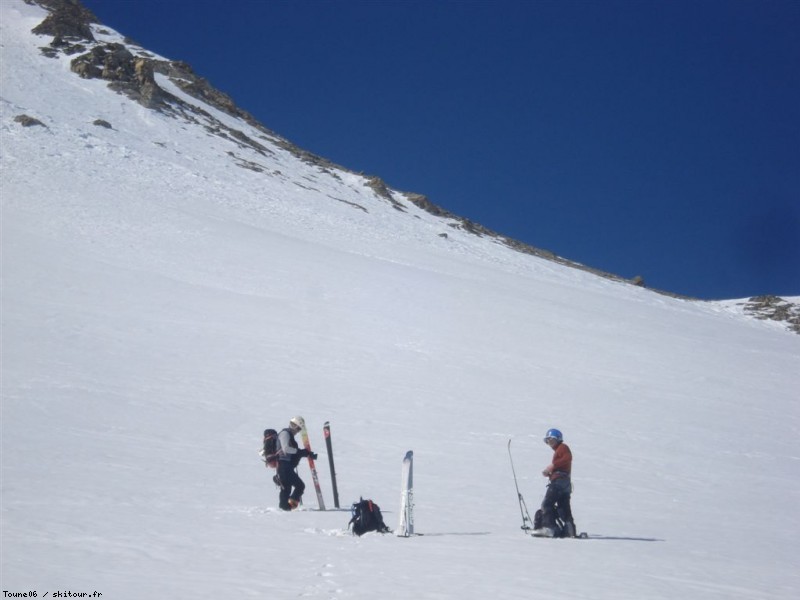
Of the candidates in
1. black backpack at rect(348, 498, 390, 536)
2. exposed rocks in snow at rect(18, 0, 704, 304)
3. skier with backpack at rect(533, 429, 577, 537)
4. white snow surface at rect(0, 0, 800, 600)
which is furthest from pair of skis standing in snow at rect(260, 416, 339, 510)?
exposed rocks in snow at rect(18, 0, 704, 304)

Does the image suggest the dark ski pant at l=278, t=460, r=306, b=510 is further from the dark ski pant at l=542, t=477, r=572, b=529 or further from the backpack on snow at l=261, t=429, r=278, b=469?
the dark ski pant at l=542, t=477, r=572, b=529

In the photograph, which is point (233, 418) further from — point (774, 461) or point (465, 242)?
point (465, 242)

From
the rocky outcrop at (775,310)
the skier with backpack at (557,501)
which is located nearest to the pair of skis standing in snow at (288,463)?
the skier with backpack at (557,501)

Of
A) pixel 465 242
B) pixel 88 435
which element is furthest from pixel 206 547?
pixel 465 242

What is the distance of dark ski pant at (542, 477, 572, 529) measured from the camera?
951cm

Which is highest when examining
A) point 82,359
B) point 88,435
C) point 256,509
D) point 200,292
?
point 200,292

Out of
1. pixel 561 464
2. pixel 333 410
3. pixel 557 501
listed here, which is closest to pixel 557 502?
pixel 557 501

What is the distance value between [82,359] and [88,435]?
5.11m

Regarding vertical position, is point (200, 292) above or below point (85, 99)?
below

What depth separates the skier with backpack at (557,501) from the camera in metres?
9.47

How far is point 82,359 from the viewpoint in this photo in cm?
1708

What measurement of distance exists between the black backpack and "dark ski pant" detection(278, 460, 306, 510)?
1490 mm

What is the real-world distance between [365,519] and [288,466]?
1.94m

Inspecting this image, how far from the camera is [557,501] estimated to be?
966 centimetres
